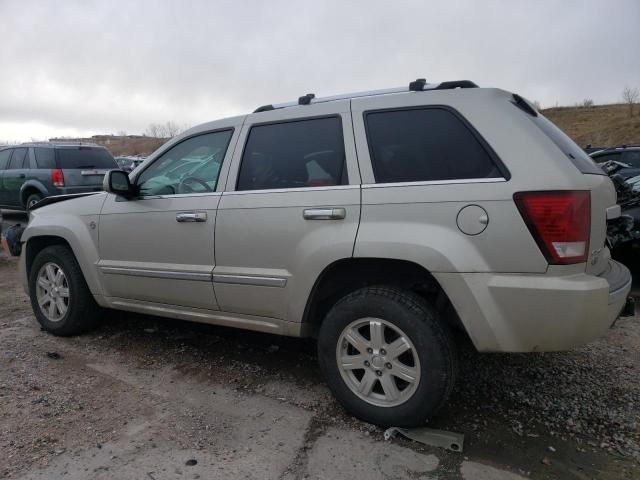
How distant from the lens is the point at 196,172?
355 cm

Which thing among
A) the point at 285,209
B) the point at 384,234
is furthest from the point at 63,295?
the point at 384,234

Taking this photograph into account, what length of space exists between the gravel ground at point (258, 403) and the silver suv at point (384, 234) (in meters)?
0.40

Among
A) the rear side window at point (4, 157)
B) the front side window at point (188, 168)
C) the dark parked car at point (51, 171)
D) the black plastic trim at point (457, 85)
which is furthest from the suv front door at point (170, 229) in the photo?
the rear side window at point (4, 157)

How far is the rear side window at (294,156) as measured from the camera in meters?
2.93

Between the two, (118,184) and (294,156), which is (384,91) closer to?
(294,156)

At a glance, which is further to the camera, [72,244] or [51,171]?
[51,171]

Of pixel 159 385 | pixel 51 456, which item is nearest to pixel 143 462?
pixel 51 456

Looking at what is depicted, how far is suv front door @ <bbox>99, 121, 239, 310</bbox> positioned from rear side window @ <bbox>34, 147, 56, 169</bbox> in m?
7.12

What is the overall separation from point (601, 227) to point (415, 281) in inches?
38.8

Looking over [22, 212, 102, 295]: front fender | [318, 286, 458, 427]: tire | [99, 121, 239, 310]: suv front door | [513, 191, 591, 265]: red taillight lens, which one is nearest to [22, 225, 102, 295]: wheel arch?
[22, 212, 102, 295]: front fender

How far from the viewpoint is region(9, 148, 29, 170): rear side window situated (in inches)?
404

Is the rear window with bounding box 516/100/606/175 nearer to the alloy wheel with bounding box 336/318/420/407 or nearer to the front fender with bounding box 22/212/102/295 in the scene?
the alloy wheel with bounding box 336/318/420/407

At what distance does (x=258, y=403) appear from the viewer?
308cm

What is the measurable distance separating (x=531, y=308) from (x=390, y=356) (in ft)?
2.54
